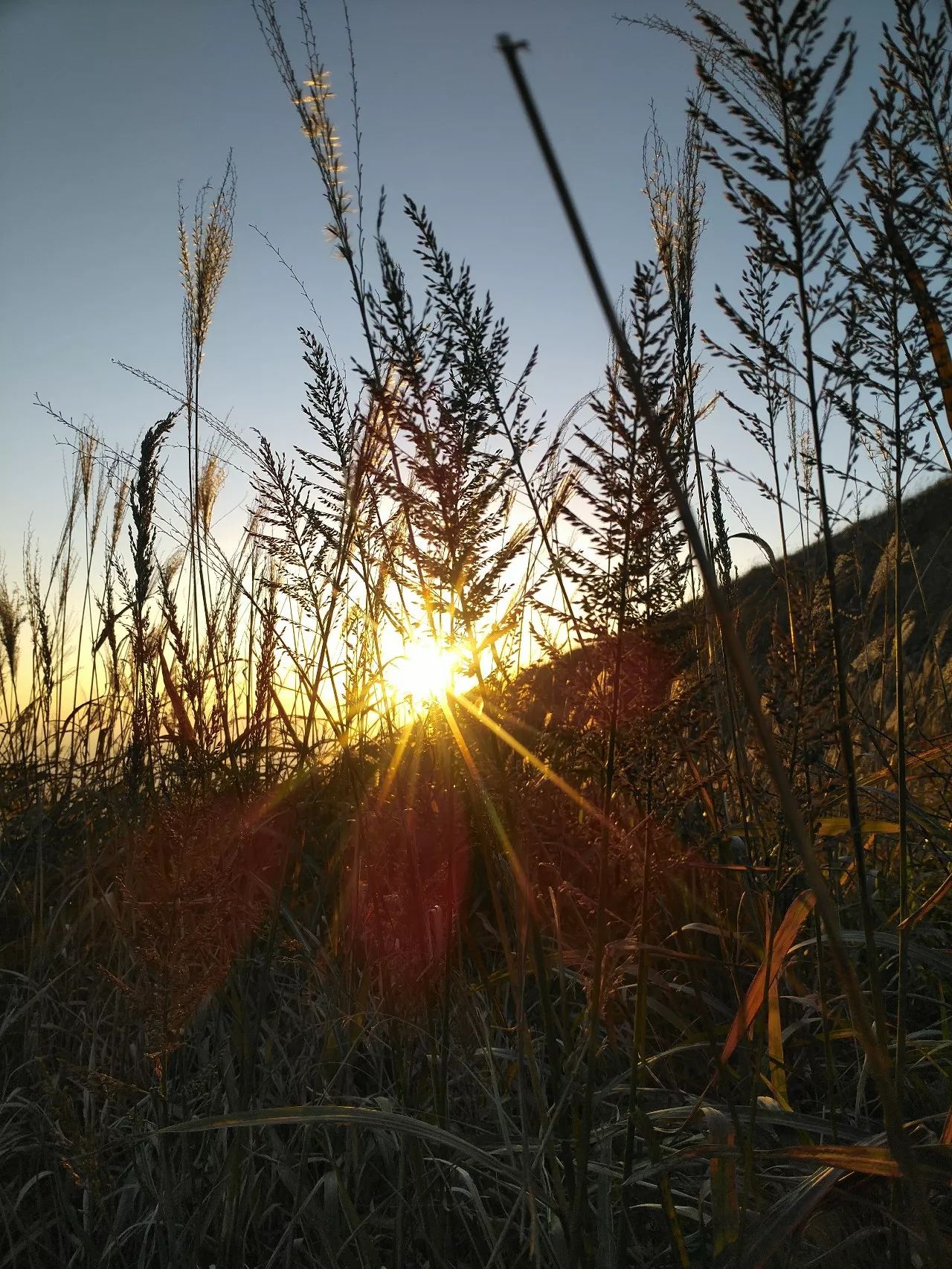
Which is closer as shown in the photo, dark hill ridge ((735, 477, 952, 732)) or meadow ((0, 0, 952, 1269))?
meadow ((0, 0, 952, 1269))

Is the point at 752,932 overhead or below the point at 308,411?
below

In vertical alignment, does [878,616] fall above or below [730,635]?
below

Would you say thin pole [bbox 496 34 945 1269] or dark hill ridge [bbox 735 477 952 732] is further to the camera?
dark hill ridge [bbox 735 477 952 732]

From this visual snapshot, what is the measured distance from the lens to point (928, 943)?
5.87 feet

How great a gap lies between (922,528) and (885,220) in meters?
12.7

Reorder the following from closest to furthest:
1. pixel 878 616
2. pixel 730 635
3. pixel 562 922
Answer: pixel 730 635 → pixel 562 922 → pixel 878 616

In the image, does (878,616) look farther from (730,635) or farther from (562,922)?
(730,635)

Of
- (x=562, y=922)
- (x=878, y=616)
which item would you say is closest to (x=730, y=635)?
(x=562, y=922)

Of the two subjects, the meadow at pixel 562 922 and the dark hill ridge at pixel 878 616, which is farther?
the dark hill ridge at pixel 878 616

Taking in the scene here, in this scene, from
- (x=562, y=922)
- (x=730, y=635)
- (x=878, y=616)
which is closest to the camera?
(x=730, y=635)

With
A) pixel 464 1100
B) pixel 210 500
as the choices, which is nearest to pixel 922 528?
pixel 210 500

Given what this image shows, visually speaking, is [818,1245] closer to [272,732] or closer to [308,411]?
[308,411]

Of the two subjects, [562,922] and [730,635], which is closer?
[730,635]

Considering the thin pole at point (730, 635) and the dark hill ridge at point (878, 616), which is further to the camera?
the dark hill ridge at point (878, 616)
